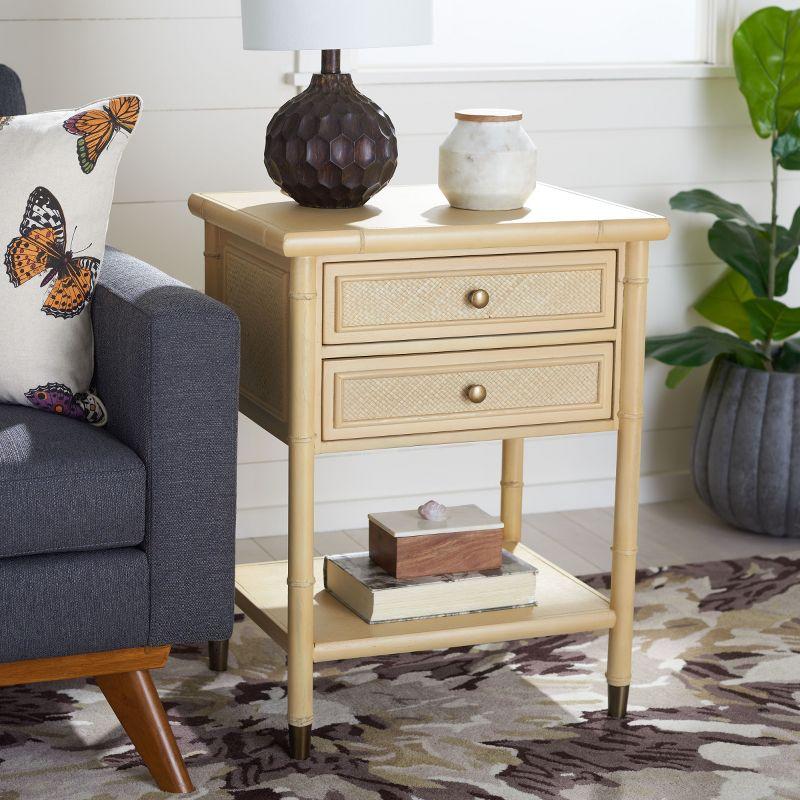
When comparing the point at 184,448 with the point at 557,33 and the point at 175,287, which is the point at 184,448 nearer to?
the point at 175,287

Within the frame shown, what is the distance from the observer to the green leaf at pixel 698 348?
2.53 m

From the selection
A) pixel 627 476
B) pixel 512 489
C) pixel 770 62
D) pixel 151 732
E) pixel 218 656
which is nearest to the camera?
pixel 151 732

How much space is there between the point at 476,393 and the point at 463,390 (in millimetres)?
17

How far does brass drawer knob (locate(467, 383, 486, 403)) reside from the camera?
1.72 meters

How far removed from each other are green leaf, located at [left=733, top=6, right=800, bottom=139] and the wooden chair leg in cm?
154

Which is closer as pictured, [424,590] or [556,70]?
[424,590]

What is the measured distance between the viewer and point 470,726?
5.94ft

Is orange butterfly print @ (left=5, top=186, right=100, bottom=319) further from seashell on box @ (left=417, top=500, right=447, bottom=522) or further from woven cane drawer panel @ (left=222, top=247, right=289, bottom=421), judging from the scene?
seashell on box @ (left=417, top=500, right=447, bottom=522)

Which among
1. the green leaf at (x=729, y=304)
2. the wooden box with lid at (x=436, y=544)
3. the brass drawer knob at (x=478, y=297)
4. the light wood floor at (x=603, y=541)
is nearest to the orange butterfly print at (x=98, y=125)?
the brass drawer knob at (x=478, y=297)

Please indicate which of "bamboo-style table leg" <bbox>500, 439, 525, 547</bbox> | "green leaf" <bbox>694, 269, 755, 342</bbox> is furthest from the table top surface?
"green leaf" <bbox>694, 269, 755, 342</bbox>

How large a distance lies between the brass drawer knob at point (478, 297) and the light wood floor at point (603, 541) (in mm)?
850

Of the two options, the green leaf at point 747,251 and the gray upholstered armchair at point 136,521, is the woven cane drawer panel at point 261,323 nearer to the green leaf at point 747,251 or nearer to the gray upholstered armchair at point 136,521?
the gray upholstered armchair at point 136,521

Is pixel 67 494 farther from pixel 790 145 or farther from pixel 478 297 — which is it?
pixel 790 145

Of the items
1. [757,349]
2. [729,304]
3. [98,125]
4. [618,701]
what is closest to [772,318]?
[757,349]
